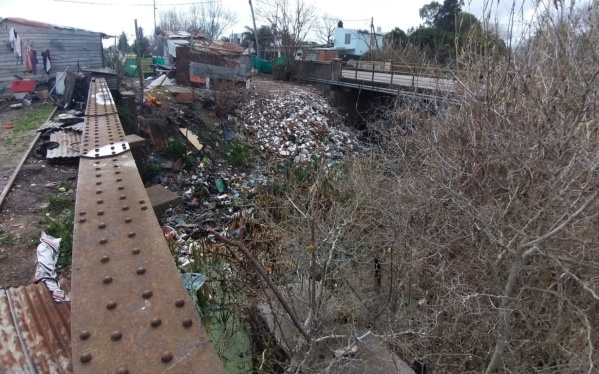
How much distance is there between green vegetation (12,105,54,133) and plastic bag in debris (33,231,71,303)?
773cm

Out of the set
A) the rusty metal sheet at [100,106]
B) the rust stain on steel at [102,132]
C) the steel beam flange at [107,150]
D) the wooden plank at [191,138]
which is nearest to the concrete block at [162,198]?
the rusty metal sheet at [100,106]

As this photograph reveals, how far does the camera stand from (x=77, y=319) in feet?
3.23

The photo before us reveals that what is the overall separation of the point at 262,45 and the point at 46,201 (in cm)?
3860

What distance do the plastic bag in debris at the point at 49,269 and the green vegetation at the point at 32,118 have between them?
773 centimetres

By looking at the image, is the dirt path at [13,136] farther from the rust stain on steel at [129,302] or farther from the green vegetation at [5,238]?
the rust stain on steel at [129,302]

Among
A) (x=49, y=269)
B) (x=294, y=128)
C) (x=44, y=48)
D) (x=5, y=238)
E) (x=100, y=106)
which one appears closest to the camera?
(x=49, y=269)

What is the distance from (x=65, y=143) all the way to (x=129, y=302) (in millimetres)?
6667

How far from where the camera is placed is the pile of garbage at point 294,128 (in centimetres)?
1395

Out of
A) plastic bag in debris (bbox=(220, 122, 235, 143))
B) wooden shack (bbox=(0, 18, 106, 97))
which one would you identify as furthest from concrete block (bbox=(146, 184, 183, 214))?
wooden shack (bbox=(0, 18, 106, 97))

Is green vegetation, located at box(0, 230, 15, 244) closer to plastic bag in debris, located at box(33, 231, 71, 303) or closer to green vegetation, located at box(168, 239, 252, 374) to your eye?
plastic bag in debris, located at box(33, 231, 71, 303)

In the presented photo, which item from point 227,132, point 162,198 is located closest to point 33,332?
point 162,198

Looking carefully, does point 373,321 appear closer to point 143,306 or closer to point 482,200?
point 482,200

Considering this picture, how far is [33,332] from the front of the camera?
1362 mm

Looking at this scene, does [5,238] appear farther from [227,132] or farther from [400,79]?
[400,79]
